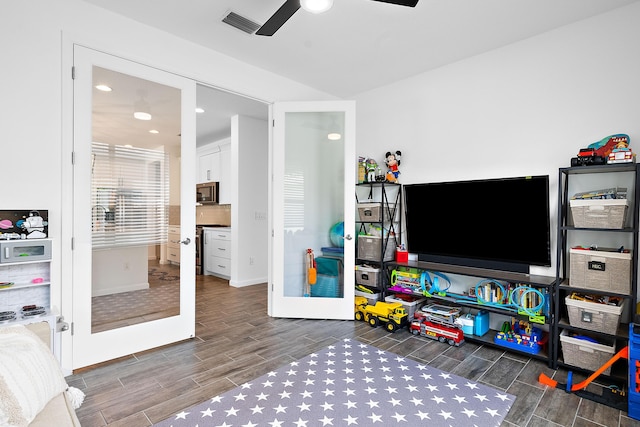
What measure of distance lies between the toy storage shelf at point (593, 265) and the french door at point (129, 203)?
303 centimetres

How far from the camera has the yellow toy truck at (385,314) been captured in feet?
10.7

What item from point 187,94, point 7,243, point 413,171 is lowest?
point 7,243

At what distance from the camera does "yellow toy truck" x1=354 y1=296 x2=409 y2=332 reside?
3.26 meters

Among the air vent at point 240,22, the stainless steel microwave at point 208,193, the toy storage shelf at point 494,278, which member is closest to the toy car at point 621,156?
the toy storage shelf at point 494,278

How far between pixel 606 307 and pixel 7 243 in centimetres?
386

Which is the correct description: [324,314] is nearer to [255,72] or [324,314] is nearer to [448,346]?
[448,346]

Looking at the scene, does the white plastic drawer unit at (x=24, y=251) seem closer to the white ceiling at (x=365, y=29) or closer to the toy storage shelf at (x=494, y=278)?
→ the white ceiling at (x=365, y=29)

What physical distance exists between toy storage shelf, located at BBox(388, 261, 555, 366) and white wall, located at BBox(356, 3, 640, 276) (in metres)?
0.33

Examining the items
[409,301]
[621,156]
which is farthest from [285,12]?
[409,301]

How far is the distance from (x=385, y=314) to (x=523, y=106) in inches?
90.9

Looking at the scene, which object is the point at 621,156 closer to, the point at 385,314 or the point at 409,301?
the point at 409,301

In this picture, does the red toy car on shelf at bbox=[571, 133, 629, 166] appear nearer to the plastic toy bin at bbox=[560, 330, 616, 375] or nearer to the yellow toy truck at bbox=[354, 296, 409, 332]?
the plastic toy bin at bbox=[560, 330, 616, 375]

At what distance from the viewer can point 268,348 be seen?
2.87 meters

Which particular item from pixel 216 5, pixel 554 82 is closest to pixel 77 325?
pixel 216 5
